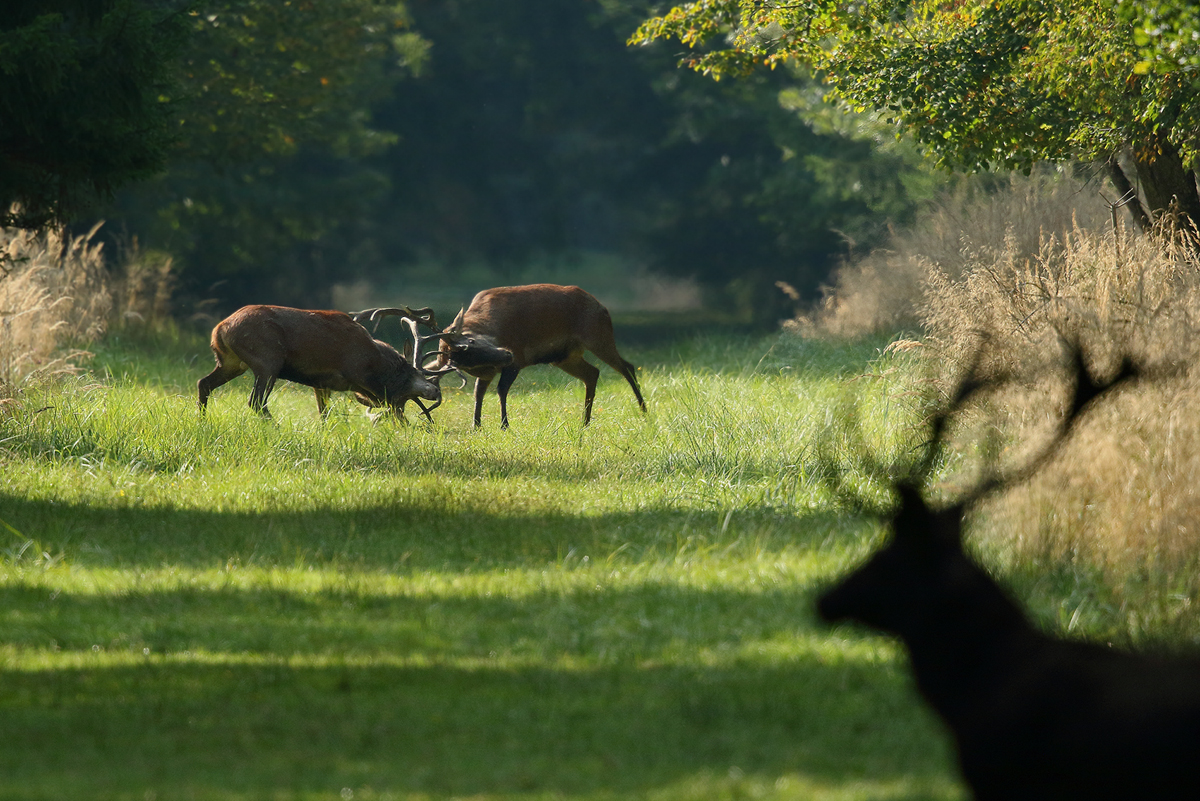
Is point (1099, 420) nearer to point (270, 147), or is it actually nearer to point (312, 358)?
point (312, 358)

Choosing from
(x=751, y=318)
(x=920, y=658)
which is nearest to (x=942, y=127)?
(x=920, y=658)

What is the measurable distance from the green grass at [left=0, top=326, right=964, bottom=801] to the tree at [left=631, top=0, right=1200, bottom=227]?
2.70 m

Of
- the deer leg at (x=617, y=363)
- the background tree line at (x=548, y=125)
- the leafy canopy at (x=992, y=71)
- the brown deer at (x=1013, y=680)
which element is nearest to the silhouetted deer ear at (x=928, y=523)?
the brown deer at (x=1013, y=680)

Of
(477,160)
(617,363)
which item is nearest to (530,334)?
(617,363)

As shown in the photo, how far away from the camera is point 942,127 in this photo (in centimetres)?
1195

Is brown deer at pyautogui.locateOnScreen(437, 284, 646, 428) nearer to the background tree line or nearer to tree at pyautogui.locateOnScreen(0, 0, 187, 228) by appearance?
the background tree line

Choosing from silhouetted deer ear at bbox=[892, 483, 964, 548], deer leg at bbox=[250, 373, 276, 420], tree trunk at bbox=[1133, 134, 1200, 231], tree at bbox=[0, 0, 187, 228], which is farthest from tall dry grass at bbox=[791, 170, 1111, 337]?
silhouetted deer ear at bbox=[892, 483, 964, 548]

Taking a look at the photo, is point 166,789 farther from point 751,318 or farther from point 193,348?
point 751,318

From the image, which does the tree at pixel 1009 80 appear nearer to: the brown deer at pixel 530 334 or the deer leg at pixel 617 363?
the brown deer at pixel 530 334

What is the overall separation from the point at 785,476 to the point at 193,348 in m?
15.7

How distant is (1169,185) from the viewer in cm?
1158

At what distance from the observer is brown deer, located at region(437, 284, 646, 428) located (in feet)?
43.8

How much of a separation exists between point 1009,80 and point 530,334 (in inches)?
209

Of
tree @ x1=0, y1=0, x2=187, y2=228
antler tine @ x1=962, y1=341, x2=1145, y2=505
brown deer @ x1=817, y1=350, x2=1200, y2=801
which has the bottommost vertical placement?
brown deer @ x1=817, y1=350, x2=1200, y2=801
